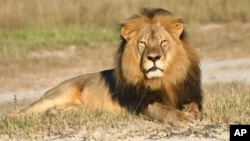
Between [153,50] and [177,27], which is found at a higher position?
[177,27]

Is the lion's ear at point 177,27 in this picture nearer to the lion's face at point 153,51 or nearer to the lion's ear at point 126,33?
the lion's face at point 153,51

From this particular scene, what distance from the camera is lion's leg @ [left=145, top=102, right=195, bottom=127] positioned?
19.4 ft

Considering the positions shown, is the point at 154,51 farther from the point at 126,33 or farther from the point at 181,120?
the point at 181,120

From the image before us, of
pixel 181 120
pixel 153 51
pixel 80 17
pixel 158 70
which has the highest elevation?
pixel 80 17

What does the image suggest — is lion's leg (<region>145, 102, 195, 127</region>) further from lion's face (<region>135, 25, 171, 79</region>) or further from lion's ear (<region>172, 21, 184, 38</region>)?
lion's ear (<region>172, 21, 184, 38</region>)

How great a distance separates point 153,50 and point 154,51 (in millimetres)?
16

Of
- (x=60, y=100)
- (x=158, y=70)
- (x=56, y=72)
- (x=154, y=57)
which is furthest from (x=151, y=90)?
(x=56, y=72)

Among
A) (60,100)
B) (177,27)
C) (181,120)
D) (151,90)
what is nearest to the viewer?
(181,120)

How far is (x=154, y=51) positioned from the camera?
606 cm

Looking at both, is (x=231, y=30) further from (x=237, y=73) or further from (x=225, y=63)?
(x=237, y=73)

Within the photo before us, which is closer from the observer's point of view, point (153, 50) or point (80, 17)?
point (153, 50)

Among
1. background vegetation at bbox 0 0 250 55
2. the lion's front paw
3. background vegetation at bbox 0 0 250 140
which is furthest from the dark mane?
background vegetation at bbox 0 0 250 55

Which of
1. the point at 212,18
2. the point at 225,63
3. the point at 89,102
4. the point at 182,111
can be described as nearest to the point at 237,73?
the point at 225,63

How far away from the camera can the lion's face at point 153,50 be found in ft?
19.8
